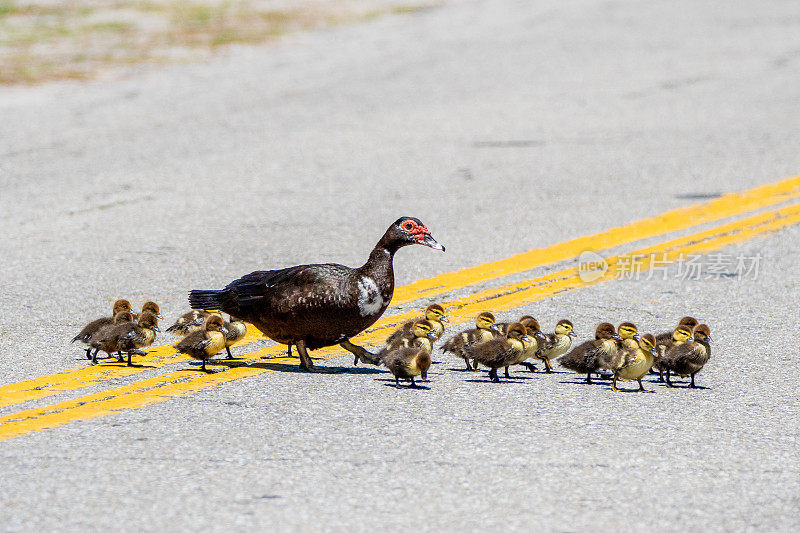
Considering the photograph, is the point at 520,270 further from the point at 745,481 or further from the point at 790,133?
the point at 790,133

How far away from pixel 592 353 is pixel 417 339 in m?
0.96

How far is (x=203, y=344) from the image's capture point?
265 inches

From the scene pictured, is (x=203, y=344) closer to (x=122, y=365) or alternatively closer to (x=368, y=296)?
(x=122, y=365)

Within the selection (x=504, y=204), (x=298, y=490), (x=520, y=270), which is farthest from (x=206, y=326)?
(x=504, y=204)

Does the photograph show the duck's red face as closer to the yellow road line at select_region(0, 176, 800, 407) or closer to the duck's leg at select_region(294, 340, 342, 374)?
the duck's leg at select_region(294, 340, 342, 374)

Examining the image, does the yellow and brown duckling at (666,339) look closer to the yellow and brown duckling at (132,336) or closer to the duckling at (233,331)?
the duckling at (233,331)

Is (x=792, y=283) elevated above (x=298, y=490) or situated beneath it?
elevated above

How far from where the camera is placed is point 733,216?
10.8 metres

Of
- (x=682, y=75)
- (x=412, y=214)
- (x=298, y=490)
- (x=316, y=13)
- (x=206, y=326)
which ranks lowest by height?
(x=298, y=490)

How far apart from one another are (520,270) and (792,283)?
1960 mm

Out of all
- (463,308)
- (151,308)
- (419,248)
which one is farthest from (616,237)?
(151,308)

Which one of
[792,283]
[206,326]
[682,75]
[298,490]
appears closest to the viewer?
[298,490]

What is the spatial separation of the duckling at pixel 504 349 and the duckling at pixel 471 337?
188 mm

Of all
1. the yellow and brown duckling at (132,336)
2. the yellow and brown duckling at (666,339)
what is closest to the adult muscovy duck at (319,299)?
the yellow and brown duckling at (132,336)
